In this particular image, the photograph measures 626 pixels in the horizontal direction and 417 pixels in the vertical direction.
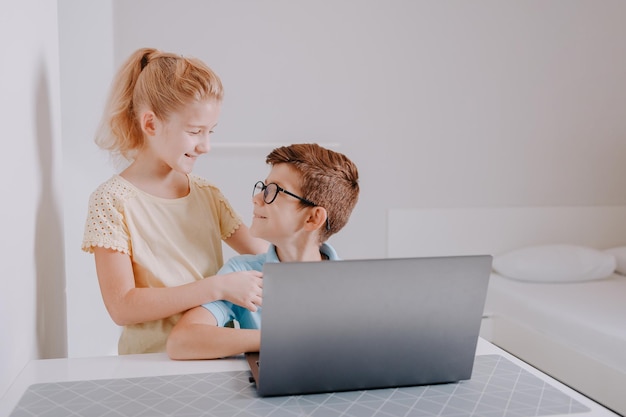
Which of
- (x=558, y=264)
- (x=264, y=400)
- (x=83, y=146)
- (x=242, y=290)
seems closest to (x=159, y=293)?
(x=242, y=290)

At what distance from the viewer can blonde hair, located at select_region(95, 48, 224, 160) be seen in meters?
1.41

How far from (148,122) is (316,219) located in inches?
16.4

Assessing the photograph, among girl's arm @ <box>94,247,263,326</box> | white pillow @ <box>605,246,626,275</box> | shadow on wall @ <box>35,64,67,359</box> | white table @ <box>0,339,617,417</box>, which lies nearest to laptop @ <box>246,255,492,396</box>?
white table @ <box>0,339,617,417</box>

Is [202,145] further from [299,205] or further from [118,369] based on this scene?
[118,369]

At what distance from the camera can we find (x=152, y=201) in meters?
1.45

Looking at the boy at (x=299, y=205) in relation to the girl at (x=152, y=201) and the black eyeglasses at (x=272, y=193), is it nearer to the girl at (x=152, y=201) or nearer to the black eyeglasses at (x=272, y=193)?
the black eyeglasses at (x=272, y=193)

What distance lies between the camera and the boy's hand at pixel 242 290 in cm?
127

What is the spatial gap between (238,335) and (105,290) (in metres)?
0.32

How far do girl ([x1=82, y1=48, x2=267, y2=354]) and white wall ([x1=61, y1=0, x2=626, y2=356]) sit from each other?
1347 mm

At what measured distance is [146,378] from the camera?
1093mm

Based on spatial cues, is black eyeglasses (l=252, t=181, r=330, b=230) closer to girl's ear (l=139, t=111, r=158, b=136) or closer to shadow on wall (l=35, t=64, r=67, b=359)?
girl's ear (l=139, t=111, r=158, b=136)

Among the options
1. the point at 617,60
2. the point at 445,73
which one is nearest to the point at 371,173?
the point at 445,73

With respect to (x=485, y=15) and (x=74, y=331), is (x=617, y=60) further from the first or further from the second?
(x=74, y=331)

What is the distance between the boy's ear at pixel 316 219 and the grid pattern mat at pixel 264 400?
1.43ft
